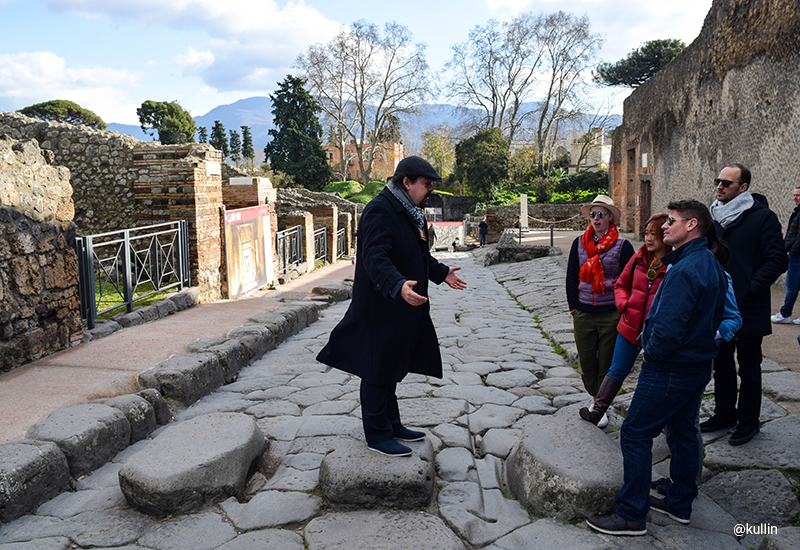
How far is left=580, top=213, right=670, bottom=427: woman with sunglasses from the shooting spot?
125 inches

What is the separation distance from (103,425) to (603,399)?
9.68ft

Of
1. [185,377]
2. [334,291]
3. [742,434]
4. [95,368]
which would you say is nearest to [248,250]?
[334,291]

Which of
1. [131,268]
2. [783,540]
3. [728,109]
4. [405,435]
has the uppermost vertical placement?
[728,109]

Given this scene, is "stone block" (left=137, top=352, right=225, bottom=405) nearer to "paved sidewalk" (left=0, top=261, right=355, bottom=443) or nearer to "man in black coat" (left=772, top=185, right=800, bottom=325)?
"paved sidewalk" (left=0, top=261, right=355, bottom=443)

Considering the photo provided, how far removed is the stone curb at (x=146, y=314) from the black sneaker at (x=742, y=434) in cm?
537

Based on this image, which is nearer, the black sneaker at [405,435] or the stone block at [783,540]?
the stone block at [783,540]

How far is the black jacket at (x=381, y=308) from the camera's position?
3070 mm

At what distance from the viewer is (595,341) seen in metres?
3.99

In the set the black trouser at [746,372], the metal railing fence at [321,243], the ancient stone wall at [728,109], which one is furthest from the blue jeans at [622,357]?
the metal railing fence at [321,243]

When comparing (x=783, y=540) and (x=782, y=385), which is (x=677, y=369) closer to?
(x=783, y=540)

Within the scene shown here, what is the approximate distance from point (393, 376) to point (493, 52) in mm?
41215

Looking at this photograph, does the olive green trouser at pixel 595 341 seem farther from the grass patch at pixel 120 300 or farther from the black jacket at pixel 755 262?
the grass patch at pixel 120 300

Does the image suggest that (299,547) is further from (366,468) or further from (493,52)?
(493,52)

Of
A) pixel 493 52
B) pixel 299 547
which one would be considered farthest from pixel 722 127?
pixel 493 52
